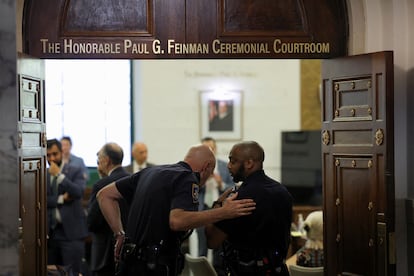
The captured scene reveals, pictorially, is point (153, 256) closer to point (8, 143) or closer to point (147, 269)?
point (147, 269)

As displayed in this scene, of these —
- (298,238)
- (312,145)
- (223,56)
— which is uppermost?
(223,56)

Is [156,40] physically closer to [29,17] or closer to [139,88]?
[29,17]

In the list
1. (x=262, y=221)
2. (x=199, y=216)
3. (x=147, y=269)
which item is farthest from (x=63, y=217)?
(x=262, y=221)

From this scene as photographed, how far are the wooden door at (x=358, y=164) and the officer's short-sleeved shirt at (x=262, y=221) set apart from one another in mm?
770

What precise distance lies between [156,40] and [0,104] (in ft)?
6.92

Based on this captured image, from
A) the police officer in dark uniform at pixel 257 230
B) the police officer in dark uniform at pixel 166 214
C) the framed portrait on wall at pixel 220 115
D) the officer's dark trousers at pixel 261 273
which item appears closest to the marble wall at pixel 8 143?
the police officer in dark uniform at pixel 166 214

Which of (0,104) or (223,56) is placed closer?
(0,104)

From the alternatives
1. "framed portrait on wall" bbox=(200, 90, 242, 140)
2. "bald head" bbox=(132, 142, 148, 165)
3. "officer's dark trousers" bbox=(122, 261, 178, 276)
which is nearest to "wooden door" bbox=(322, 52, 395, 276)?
"officer's dark trousers" bbox=(122, 261, 178, 276)

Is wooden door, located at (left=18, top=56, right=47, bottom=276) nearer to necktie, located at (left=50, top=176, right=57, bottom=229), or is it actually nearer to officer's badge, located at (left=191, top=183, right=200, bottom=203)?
officer's badge, located at (left=191, top=183, right=200, bottom=203)

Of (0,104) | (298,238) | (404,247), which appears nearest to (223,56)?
(404,247)

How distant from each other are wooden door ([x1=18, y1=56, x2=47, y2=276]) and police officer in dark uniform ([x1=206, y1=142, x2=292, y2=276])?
1274mm

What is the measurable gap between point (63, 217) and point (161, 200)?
320cm

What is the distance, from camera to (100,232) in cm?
693

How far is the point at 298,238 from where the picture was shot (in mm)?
9023
